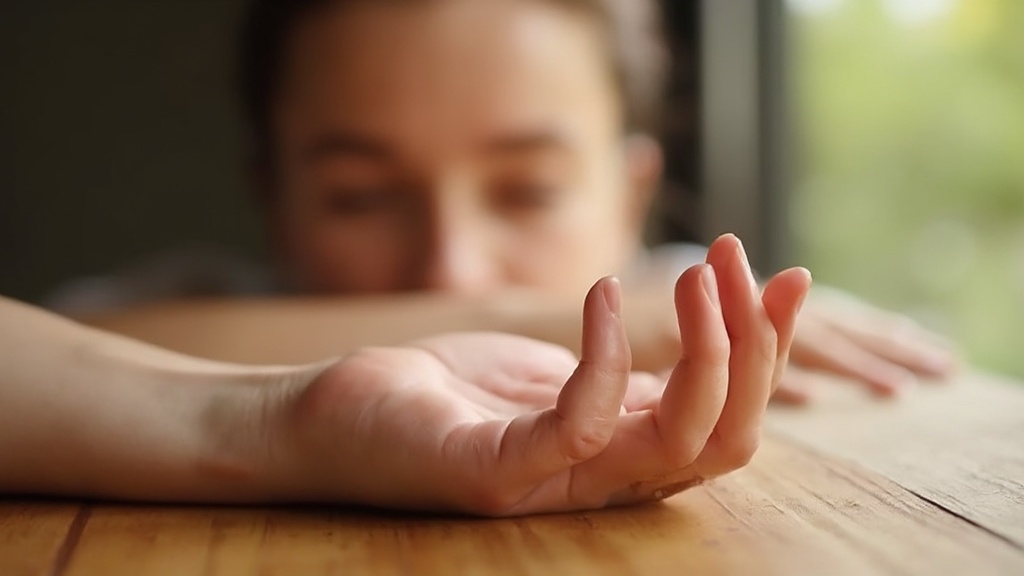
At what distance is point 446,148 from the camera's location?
1025mm

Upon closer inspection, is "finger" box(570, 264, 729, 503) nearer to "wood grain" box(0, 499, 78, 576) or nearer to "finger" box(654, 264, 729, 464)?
"finger" box(654, 264, 729, 464)

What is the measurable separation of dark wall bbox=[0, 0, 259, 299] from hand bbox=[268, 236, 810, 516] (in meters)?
1.28

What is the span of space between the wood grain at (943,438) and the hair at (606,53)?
564mm

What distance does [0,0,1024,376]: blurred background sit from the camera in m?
1.37

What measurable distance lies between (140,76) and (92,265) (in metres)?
0.30

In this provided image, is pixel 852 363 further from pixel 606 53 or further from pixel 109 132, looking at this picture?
pixel 109 132

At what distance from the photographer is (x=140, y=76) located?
1.69 meters

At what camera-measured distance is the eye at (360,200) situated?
106cm

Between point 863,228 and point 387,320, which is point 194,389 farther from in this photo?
point 863,228

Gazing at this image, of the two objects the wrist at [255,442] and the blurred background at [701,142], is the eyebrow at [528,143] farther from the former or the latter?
the wrist at [255,442]

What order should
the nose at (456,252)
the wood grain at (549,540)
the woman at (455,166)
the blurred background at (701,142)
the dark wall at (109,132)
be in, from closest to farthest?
the wood grain at (549,540) → the woman at (455,166) → the nose at (456,252) → the blurred background at (701,142) → the dark wall at (109,132)

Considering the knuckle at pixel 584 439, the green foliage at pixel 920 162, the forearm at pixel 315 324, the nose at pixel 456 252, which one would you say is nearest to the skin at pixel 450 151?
the nose at pixel 456 252

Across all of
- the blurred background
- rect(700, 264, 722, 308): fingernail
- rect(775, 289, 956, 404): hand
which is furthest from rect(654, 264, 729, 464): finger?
the blurred background

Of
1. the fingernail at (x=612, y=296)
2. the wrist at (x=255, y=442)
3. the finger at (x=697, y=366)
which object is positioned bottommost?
the wrist at (x=255, y=442)
